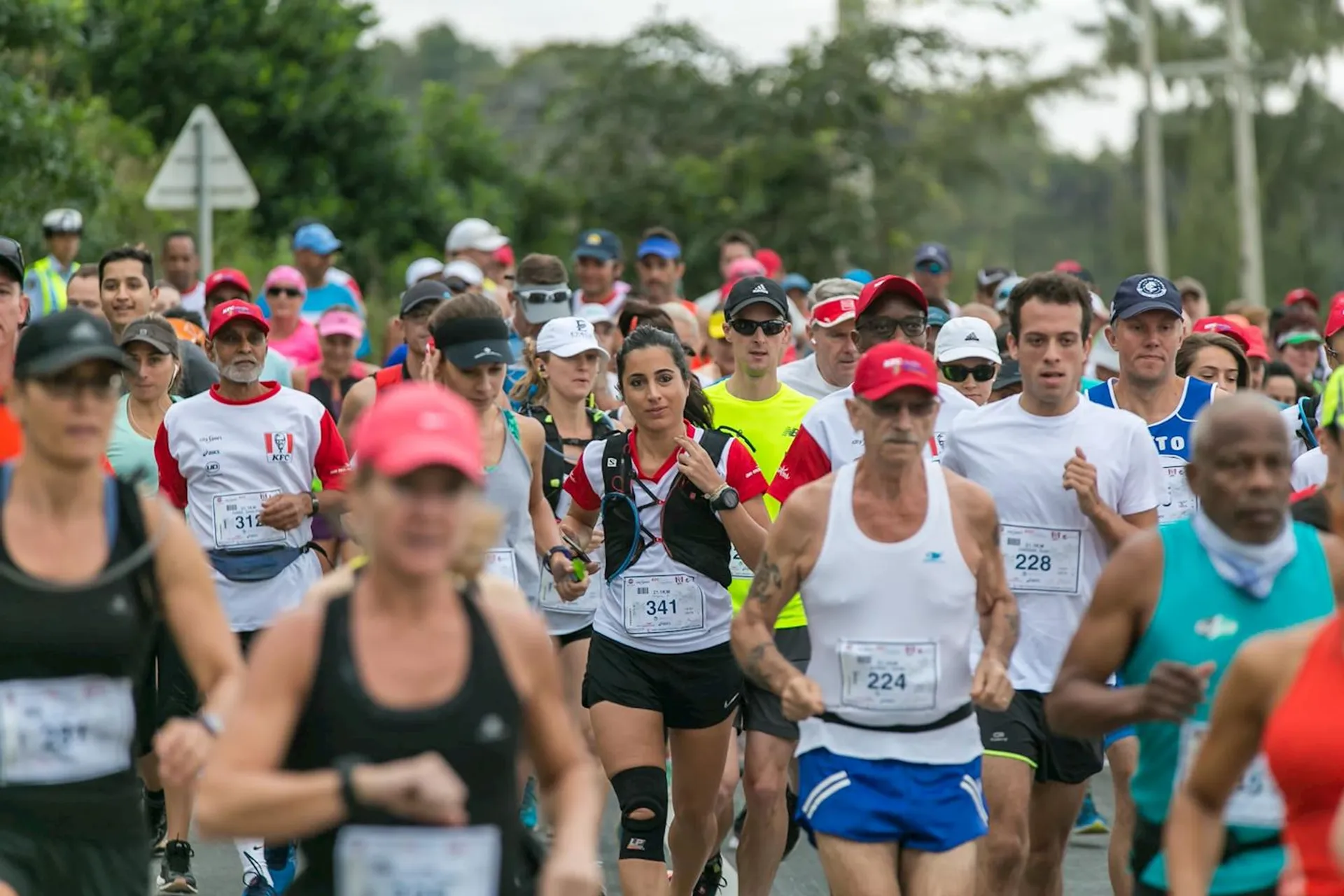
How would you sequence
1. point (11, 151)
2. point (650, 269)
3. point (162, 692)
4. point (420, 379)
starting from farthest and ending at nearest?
1. point (11, 151)
2. point (650, 269)
3. point (420, 379)
4. point (162, 692)

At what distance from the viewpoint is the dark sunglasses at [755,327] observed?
934 centimetres

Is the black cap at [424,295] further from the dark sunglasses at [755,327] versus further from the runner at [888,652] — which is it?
the runner at [888,652]

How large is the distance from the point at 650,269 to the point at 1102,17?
31145 mm

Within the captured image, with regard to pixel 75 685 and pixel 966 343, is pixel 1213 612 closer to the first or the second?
pixel 75 685

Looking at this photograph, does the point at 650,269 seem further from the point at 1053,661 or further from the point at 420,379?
the point at 1053,661

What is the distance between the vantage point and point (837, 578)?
Result: 6.42 meters

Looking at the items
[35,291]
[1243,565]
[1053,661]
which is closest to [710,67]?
[35,291]

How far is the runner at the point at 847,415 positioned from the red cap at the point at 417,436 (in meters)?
3.55

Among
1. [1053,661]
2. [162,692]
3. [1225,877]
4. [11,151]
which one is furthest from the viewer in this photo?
[11,151]

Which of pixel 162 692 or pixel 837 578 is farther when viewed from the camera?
pixel 162 692

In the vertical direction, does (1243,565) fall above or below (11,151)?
below

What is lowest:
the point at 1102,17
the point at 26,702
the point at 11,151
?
the point at 26,702

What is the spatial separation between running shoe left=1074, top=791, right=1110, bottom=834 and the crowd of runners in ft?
0.13

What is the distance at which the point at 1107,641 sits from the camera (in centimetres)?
550
